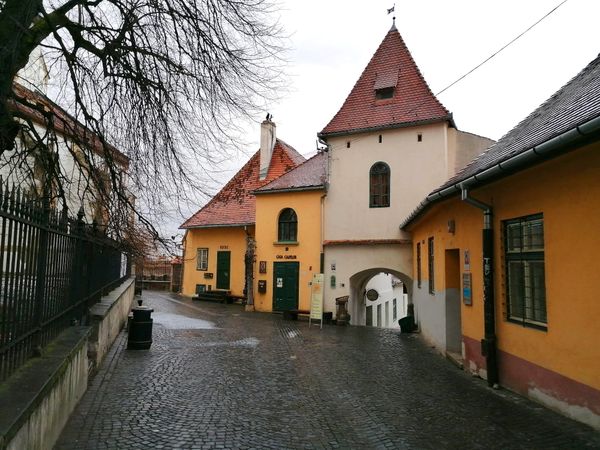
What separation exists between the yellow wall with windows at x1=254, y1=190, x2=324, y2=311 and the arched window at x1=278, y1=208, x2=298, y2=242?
0.22 metres

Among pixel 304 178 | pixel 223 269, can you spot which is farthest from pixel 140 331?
pixel 223 269

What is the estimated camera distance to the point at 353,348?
12.2m

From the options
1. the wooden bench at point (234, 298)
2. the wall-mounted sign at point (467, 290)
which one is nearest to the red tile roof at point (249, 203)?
the wooden bench at point (234, 298)

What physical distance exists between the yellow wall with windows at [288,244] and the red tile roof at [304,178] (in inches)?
11.1

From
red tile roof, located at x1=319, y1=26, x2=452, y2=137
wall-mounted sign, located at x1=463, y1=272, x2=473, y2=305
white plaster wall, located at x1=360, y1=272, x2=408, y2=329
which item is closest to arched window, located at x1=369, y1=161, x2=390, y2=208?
red tile roof, located at x1=319, y1=26, x2=452, y2=137

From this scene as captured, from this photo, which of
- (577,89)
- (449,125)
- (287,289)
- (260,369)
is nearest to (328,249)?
(287,289)

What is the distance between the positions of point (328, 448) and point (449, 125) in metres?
15.1

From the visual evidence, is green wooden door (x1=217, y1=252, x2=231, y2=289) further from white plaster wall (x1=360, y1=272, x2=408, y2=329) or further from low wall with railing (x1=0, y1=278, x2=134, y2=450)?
low wall with railing (x1=0, y1=278, x2=134, y2=450)

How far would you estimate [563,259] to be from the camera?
616 cm

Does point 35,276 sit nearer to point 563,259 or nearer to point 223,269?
point 563,259

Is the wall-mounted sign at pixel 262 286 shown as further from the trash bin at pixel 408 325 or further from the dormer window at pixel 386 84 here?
the dormer window at pixel 386 84

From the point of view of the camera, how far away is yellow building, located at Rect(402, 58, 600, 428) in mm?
5594

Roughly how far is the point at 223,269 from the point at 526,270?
810 inches

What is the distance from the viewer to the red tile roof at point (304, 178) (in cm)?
2058
